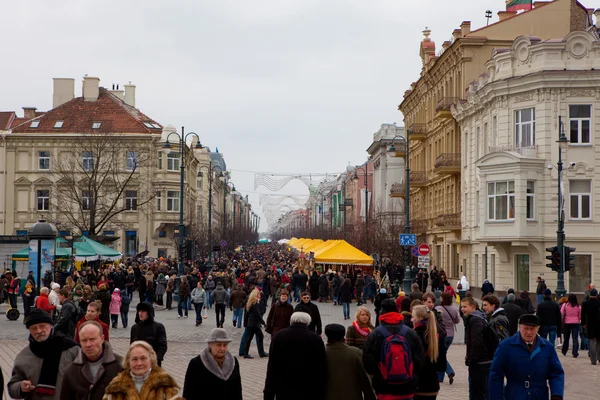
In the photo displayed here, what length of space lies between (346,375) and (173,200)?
75079mm

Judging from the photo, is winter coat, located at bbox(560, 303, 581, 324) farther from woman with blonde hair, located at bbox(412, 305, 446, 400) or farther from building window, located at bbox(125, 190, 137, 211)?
building window, located at bbox(125, 190, 137, 211)

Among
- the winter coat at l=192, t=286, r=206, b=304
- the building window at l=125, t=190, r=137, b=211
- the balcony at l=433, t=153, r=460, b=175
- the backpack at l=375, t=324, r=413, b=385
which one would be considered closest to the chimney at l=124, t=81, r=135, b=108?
the building window at l=125, t=190, r=137, b=211

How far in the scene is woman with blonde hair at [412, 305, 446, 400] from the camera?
33.4 ft

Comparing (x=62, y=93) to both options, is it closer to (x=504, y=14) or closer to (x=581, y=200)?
(x=504, y=14)

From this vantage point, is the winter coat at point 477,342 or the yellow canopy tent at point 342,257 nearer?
the winter coat at point 477,342

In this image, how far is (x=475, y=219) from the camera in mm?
48156

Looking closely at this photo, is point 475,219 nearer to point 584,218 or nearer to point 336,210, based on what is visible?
point 584,218

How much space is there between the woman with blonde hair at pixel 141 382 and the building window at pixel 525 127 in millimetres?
37094

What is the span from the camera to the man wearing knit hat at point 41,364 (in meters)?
7.34

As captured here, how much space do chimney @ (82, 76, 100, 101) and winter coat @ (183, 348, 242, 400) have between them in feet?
249

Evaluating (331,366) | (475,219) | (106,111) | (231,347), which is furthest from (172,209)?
(331,366)

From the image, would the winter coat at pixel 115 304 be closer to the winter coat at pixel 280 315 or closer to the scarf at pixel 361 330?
the winter coat at pixel 280 315

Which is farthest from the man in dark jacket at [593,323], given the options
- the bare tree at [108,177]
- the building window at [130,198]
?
the building window at [130,198]

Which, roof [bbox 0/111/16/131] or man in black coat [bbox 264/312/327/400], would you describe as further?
roof [bbox 0/111/16/131]
